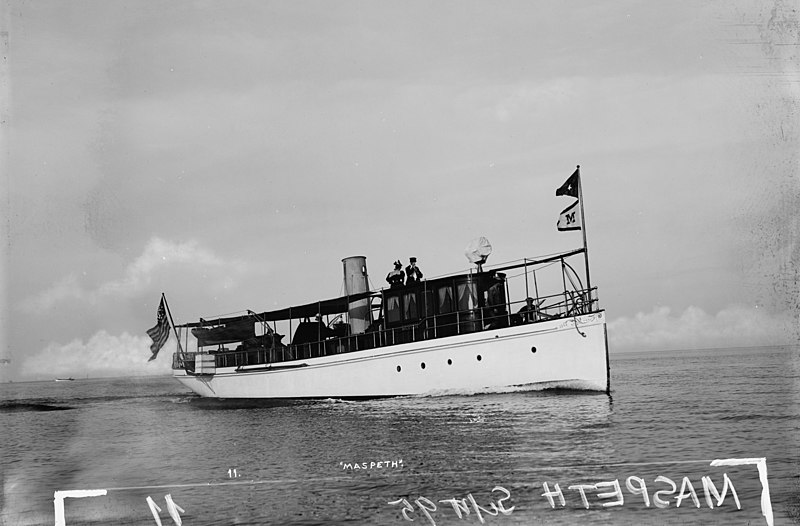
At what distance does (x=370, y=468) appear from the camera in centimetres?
1303

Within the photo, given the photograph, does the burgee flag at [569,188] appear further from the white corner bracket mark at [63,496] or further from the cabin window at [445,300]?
the white corner bracket mark at [63,496]

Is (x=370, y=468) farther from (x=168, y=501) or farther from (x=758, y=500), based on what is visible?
(x=758, y=500)

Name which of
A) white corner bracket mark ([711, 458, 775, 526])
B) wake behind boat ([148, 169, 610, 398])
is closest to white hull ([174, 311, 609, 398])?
wake behind boat ([148, 169, 610, 398])

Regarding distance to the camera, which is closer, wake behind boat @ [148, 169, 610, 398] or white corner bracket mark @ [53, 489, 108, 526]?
white corner bracket mark @ [53, 489, 108, 526]

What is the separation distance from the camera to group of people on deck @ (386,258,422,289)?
79.1 ft

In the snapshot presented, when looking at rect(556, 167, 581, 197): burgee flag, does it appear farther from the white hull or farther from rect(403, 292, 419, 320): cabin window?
rect(403, 292, 419, 320): cabin window

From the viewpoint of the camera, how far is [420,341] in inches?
862

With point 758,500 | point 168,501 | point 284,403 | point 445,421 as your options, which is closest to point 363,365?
point 284,403

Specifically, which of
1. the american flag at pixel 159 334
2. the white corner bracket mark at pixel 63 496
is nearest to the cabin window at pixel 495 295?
the american flag at pixel 159 334

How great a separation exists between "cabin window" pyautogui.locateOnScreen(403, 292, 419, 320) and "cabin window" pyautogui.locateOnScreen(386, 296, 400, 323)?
348mm

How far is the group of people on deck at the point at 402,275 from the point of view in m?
24.1

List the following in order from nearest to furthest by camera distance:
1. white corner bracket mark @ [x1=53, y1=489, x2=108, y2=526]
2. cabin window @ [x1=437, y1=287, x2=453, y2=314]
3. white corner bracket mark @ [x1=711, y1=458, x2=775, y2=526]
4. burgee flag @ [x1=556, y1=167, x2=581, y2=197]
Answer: white corner bracket mark @ [x1=711, y1=458, x2=775, y2=526] → white corner bracket mark @ [x1=53, y1=489, x2=108, y2=526] → burgee flag @ [x1=556, y1=167, x2=581, y2=197] → cabin window @ [x1=437, y1=287, x2=453, y2=314]

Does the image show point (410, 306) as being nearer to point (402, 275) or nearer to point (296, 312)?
point (402, 275)

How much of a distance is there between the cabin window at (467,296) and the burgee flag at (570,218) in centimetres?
396
